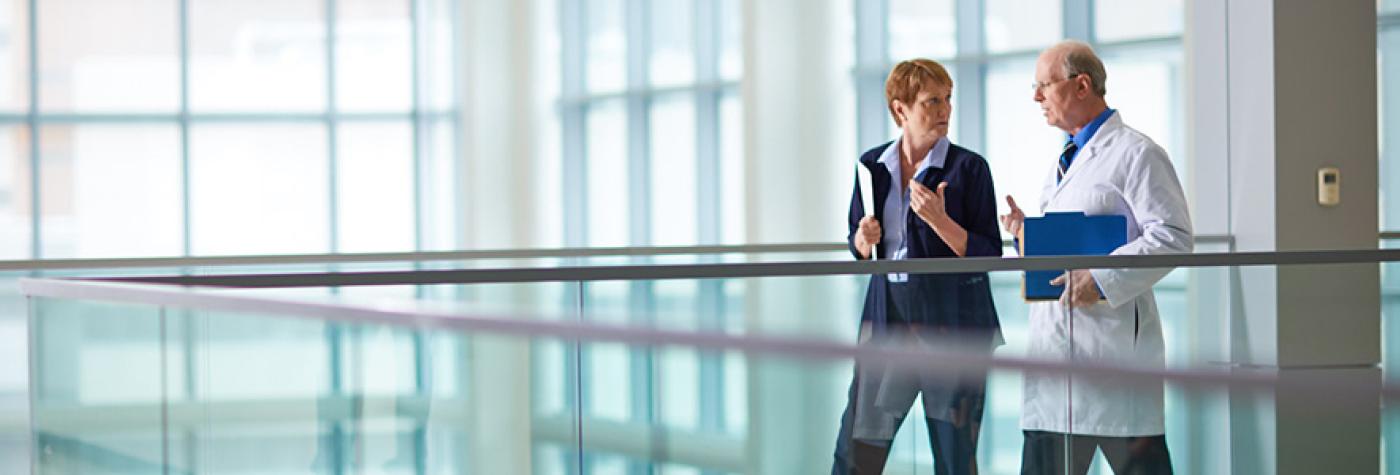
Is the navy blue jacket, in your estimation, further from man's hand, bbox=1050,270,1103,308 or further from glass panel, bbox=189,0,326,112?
glass panel, bbox=189,0,326,112

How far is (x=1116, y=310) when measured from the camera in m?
3.39

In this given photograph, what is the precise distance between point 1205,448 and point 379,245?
12265 mm

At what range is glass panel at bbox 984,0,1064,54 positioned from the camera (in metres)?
9.75

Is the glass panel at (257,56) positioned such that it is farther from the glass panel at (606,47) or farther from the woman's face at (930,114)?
the woman's face at (930,114)

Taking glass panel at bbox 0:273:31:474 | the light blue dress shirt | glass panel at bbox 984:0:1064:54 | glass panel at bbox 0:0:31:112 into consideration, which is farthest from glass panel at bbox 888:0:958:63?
glass panel at bbox 0:0:31:112

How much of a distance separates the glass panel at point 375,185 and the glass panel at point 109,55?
5.10 feet

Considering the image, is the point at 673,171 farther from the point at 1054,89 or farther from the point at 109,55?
the point at 1054,89

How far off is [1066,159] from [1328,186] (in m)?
2.91

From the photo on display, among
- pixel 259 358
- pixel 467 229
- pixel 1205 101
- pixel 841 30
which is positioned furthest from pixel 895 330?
pixel 467 229

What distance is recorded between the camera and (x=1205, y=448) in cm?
365

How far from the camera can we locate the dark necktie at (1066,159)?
142 inches

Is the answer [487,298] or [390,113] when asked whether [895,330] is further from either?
[390,113]

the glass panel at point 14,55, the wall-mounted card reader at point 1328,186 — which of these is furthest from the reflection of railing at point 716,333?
the glass panel at point 14,55

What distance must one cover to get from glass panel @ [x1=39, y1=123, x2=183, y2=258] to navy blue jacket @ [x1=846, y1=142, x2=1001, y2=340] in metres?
11.9
